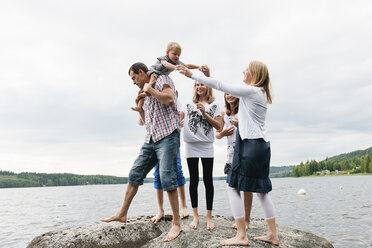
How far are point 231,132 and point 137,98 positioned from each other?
1.94 metres

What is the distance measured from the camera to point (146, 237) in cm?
499

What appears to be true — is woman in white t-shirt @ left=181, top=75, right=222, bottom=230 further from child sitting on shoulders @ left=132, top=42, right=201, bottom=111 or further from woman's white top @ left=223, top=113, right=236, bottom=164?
child sitting on shoulders @ left=132, top=42, right=201, bottom=111

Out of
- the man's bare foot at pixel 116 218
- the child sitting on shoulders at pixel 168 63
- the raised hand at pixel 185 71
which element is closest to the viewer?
the raised hand at pixel 185 71

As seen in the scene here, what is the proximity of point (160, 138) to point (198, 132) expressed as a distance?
40.9 inches

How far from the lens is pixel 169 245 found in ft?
14.4

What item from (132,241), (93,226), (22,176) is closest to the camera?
(132,241)

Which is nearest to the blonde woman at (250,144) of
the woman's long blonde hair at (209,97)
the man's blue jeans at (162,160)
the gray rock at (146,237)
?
the gray rock at (146,237)

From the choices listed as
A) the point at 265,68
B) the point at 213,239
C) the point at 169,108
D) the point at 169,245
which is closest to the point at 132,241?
the point at 169,245

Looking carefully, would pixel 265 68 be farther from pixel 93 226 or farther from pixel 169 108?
pixel 93 226

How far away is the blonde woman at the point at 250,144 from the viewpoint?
3.89 metres

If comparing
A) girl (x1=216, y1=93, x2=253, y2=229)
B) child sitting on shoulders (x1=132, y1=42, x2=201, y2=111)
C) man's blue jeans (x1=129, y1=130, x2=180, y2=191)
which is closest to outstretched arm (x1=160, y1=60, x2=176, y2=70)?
child sitting on shoulders (x1=132, y1=42, x2=201, y2=111)

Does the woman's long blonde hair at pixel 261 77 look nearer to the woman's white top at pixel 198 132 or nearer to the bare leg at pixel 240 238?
the woman's white top at pixel 198 132

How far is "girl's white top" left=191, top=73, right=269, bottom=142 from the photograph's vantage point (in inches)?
152

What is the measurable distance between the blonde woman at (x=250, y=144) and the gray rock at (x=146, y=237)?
58 cm
